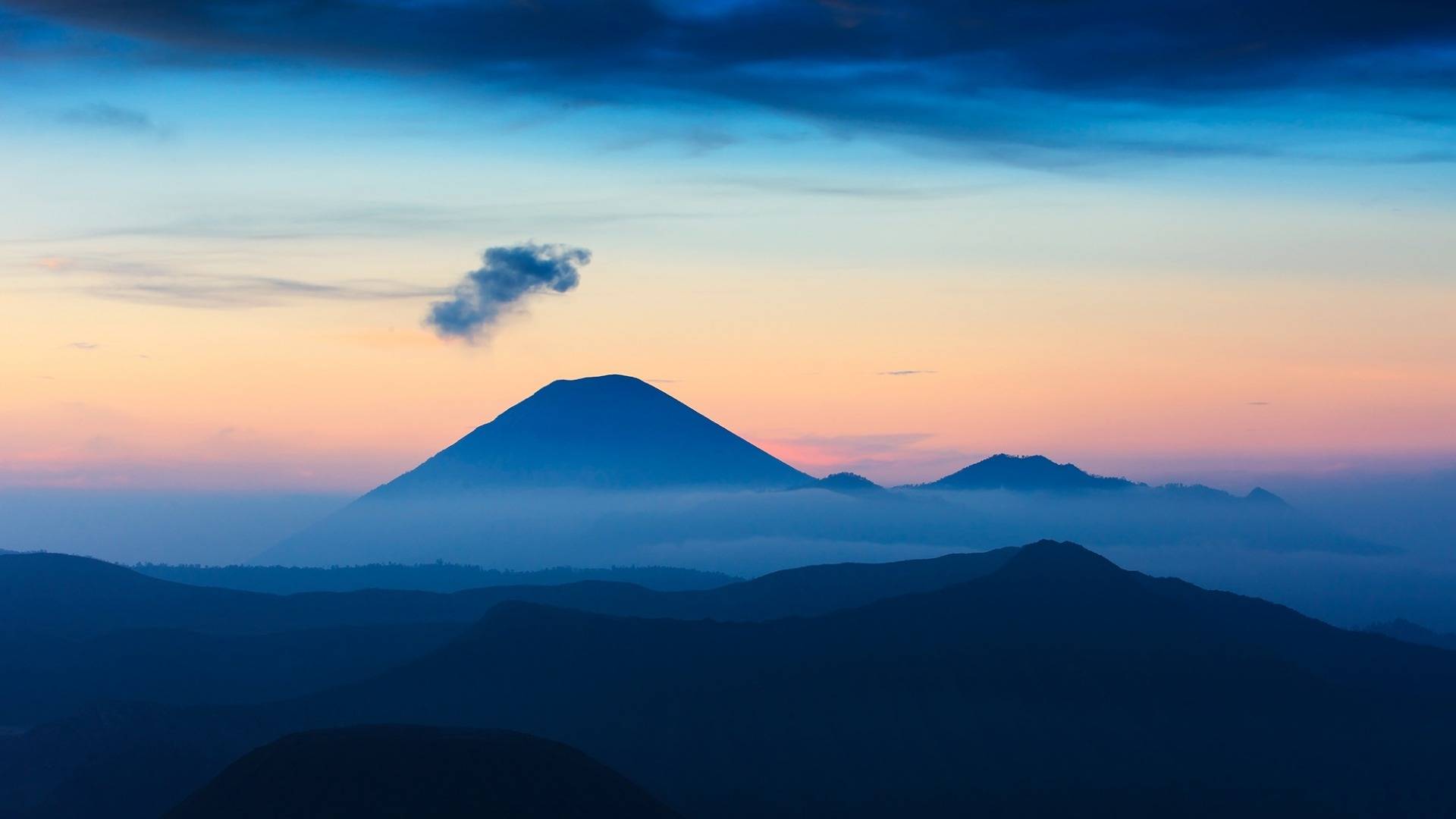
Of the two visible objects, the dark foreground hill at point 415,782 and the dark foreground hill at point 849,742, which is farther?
the dark foreground hill at point 849,742

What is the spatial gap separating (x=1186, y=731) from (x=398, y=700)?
323 feet

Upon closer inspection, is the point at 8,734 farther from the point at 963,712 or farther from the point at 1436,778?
the point at 1436,778

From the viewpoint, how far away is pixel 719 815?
162 m

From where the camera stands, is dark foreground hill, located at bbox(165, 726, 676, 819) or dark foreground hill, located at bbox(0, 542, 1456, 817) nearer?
dark foreground hill, located at bbox(165, 726, 676, 819)

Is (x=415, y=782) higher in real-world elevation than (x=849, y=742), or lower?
higher

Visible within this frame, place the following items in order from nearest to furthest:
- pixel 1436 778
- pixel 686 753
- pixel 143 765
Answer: pixel 143 765 < pixel 686 753 < pixel 1436 778

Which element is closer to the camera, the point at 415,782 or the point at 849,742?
the point at 415,782

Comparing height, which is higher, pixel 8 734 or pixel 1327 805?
pixel 8 734

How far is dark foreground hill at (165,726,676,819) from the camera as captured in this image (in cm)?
10675

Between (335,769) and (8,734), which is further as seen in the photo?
(8,734)

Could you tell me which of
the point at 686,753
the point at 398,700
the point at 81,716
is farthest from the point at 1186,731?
the point at 81,716

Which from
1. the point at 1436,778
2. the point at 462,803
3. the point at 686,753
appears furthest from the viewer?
the point at 1436,778

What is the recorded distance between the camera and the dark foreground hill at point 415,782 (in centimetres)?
10675

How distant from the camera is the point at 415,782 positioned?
108m
